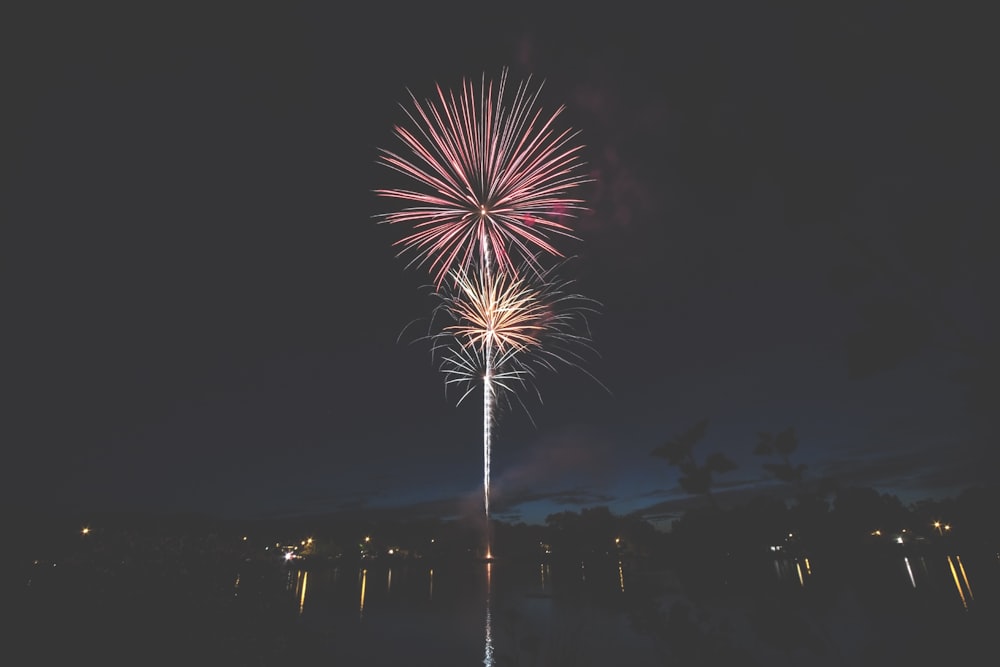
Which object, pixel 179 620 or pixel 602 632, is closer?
pixel 179 620

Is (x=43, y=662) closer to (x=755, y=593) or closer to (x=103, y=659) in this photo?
(x=103, y=659)

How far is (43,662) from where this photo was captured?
29.1ft

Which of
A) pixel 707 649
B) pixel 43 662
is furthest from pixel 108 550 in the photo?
pixel 707 649

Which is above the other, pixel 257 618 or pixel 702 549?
pixel 702 549

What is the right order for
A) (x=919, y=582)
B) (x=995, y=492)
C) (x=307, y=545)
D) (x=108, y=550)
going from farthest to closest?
1. (x=307, y=545)
2. (x=995, y=492)
3. (x=919, y=582)
4. (x=108, y=550)

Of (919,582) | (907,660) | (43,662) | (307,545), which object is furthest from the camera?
(307,545)

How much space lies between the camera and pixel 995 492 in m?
91.2

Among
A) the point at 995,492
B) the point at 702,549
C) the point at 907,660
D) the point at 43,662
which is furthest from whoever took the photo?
the point at 995,492

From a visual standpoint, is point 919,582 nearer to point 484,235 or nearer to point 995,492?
point 995,492

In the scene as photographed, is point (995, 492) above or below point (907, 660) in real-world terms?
above

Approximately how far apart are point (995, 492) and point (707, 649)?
12202 cm

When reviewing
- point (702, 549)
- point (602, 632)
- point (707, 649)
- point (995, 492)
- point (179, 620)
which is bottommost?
point (602, 632)

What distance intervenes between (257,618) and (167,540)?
3771 mm

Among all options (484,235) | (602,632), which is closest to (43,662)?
(484,235)
